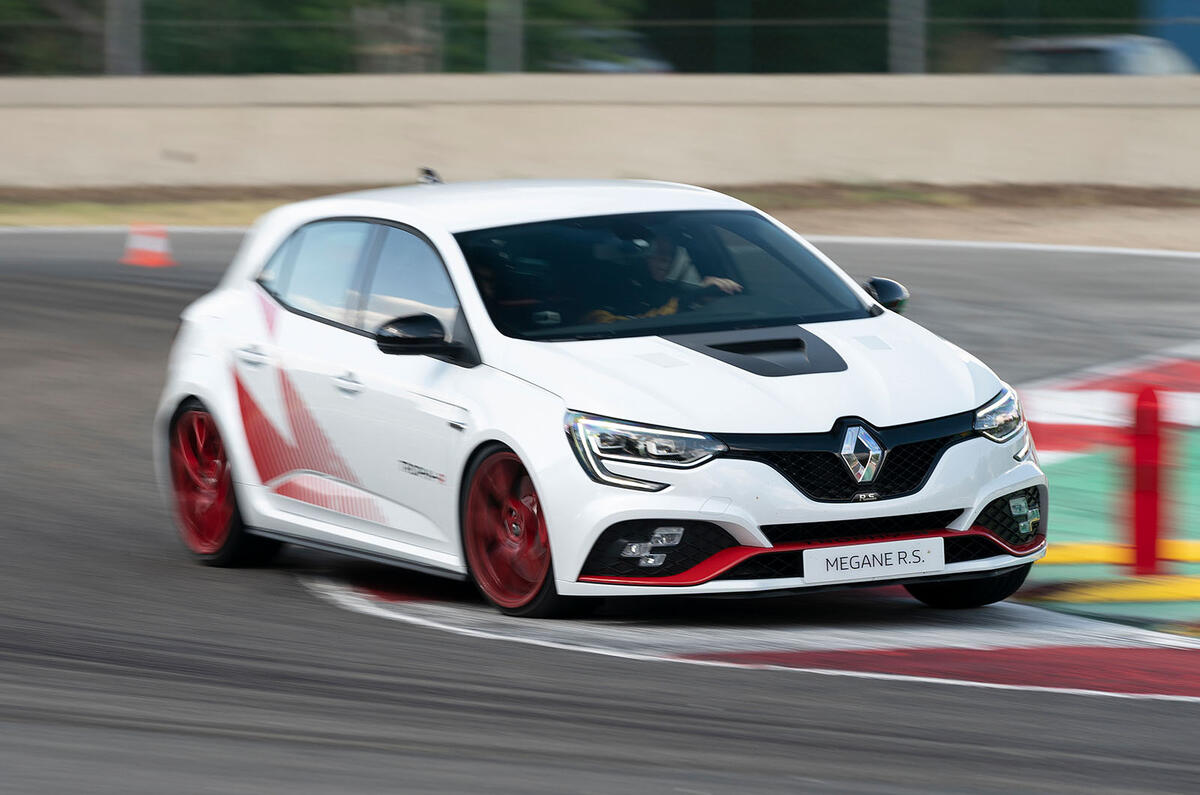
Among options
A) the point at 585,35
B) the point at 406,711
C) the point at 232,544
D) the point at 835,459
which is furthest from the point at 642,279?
the point at 585,35

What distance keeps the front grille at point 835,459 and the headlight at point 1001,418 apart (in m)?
0.32

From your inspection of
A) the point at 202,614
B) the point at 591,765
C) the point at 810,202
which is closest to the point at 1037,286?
the point at 810,202

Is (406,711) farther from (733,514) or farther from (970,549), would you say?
(970,549)

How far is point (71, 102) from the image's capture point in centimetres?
3048

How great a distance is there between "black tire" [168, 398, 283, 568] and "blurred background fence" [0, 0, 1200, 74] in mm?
20302

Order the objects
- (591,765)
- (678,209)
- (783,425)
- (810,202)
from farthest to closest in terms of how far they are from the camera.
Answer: (810,202) → (678,209) → (783,425) → (591,765)

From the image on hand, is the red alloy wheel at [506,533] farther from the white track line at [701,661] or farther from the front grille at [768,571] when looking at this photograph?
the front grille at [768,571]

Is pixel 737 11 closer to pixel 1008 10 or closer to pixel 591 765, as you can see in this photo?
pixel 1008 10

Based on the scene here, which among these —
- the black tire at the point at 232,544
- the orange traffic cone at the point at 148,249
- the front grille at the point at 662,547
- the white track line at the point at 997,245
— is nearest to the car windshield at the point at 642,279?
the front grille at the point at 662,547

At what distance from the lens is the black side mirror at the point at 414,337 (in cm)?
779

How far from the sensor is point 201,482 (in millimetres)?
9430

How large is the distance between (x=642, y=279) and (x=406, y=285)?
0.94 meters

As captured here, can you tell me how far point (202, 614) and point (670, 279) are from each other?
2163 mm

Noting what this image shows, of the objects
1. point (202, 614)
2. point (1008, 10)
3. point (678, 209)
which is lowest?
point (202, 614)
